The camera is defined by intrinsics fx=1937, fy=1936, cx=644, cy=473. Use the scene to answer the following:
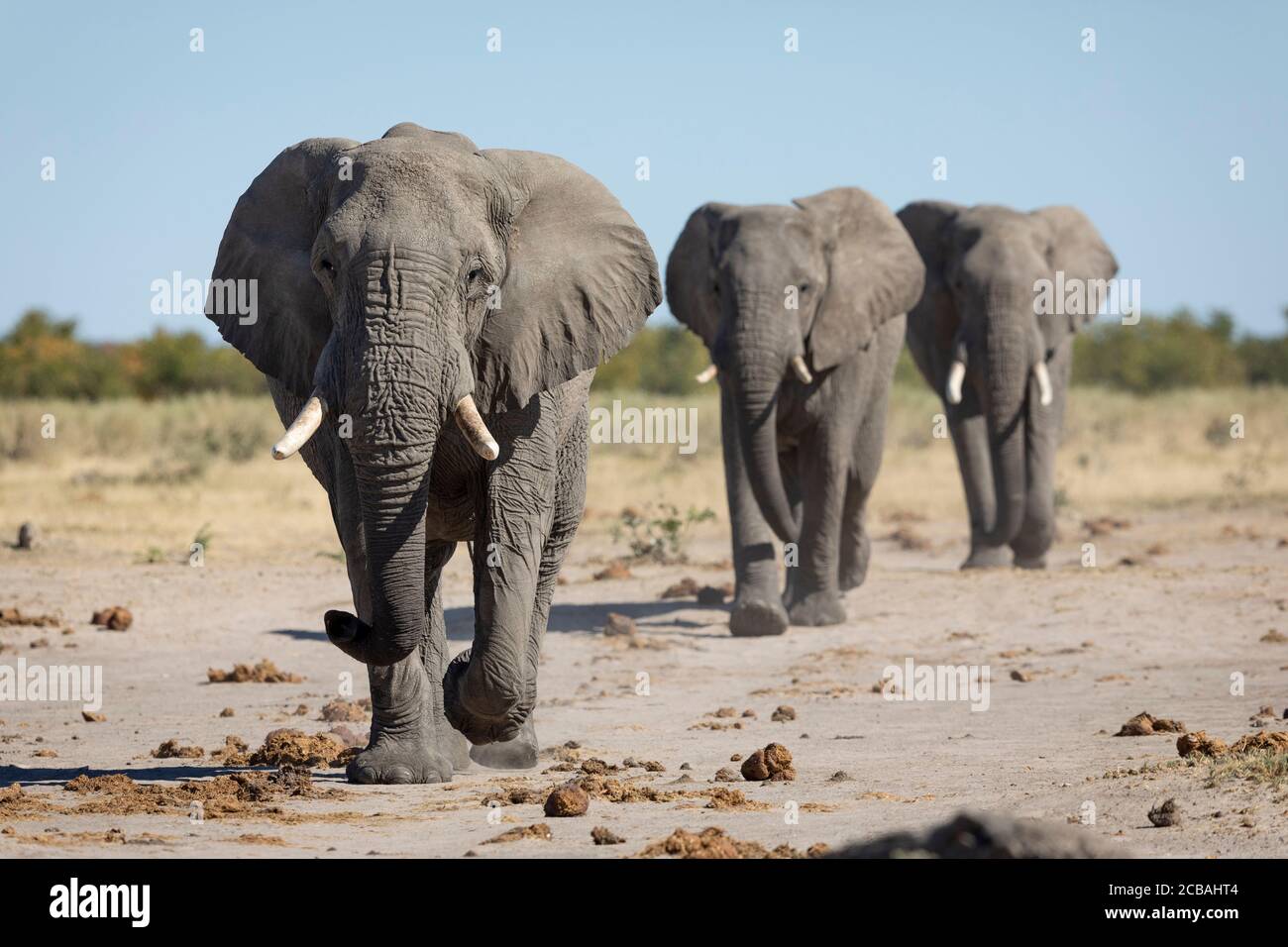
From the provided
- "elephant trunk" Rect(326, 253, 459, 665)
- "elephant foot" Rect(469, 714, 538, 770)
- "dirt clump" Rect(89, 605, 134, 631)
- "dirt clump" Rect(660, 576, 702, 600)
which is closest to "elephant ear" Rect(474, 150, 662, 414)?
"elephant trunk" Rect(326, 253, 459, 665)

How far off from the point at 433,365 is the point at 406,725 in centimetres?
183

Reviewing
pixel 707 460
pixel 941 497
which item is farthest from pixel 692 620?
pixel 707 460

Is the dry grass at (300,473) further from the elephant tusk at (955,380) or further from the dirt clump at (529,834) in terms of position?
the dirt clump at (529,834)

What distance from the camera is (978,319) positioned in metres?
16.7

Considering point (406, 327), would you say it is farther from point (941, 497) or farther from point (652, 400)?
point (652, 400)

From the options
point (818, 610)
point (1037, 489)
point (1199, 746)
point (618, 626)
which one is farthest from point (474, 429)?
point (1037, 489)

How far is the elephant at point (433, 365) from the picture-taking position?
6.66 meters

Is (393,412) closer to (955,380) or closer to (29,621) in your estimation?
(29,621)

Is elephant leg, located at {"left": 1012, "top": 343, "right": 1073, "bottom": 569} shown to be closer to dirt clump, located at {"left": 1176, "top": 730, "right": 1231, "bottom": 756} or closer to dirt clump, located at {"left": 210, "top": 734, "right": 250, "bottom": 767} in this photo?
dirt clump, located at {"left": 1176, "top": 730, "right": 1231, "bottom": 756}

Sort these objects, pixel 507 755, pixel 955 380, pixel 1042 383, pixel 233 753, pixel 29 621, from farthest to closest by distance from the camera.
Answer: pixel 1042 383 < pixel 955 380 < pixel 29 621 < pixel 233 753 < pixel 507 755

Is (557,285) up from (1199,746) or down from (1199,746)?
up

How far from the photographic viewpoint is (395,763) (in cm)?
784

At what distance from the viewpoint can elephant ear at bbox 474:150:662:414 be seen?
737cm
